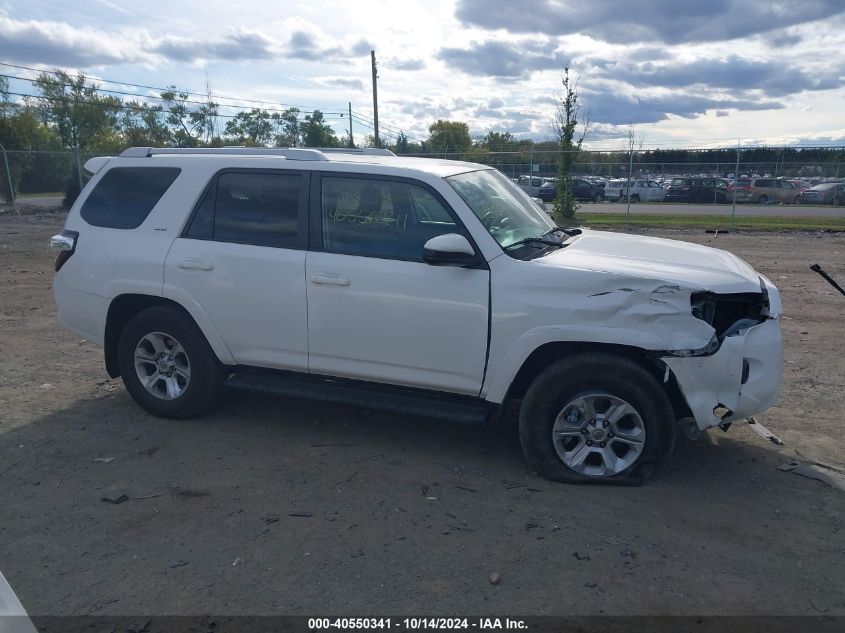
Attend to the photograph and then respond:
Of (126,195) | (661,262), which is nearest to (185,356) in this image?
(126,195)

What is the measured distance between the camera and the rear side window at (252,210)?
516 centimetres

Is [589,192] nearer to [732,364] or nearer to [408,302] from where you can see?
[408,302]

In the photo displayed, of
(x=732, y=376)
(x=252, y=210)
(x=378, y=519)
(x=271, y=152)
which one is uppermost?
(x=271, y=152)

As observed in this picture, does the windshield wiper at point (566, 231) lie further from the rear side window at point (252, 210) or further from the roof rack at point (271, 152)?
the rear side window at point (252, 210)

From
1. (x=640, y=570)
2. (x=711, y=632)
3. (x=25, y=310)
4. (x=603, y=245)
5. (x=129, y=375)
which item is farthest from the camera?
(x=25, y=310)

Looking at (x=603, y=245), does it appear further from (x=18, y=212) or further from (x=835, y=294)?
(x=18, y=212)

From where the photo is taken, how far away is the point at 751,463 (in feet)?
15.8

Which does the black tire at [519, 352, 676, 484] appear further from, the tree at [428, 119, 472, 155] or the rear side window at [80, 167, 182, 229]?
the tree at [428, 119, 472, 155]

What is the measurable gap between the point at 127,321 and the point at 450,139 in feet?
127

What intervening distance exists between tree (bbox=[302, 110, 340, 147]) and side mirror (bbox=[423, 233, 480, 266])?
39.1 meters

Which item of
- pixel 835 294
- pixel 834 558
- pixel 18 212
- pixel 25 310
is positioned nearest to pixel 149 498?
pixel 834 558

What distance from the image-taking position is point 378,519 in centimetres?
411

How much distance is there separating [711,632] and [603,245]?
9.19 ft

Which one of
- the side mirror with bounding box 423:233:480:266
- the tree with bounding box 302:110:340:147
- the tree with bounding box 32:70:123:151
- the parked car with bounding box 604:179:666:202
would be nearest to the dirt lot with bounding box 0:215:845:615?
the side mirror with bounding box 423:233:480:266
